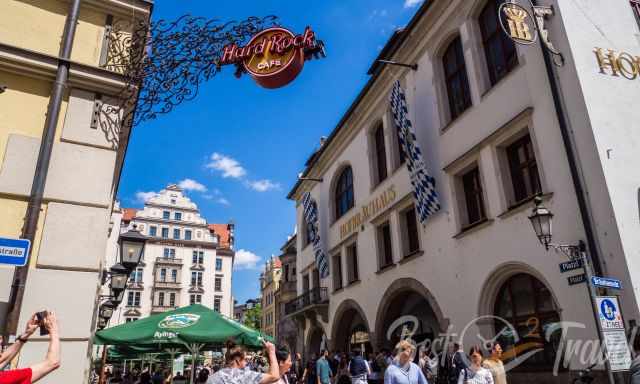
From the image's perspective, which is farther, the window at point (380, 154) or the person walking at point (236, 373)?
the window at point (380, 154)

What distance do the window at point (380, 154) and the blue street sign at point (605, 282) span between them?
40.8 feet

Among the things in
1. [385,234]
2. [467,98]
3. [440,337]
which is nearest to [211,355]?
[385,234]

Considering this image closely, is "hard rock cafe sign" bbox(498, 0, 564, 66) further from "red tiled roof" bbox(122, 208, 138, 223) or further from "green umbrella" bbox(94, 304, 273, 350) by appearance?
"red tiled roof" bbox(122, 208, 138, 223)

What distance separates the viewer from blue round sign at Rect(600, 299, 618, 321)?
7879 millimetres

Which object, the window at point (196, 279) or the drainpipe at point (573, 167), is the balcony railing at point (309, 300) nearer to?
the drainpipe at point (573, 167)

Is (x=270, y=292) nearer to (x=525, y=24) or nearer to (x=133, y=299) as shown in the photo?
(x=133, y=299)

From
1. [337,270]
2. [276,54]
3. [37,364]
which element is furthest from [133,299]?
[37,364]

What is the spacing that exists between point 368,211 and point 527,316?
1011cm

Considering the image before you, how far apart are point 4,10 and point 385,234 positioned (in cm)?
1630

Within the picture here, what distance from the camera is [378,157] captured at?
21.3 meters

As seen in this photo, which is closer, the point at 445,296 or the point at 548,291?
the point at 548,291

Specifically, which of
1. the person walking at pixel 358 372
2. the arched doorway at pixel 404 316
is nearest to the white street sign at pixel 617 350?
the person walking at pixel 358 372

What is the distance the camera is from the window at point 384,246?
19.6 meters

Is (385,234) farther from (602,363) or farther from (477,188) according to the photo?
(602,363)
